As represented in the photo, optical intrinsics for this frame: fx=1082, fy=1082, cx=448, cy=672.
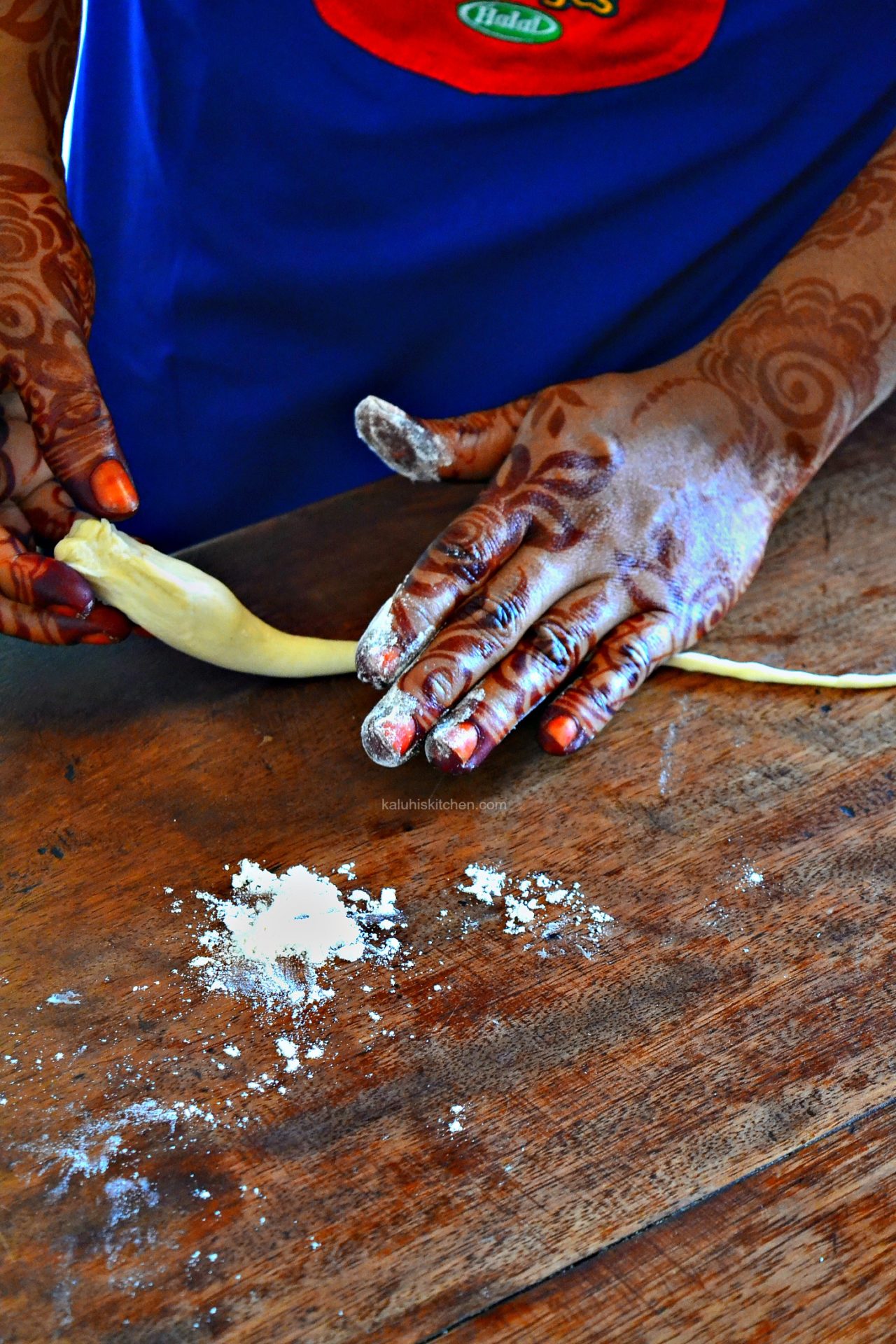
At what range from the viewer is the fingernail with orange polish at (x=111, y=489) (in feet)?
2.91

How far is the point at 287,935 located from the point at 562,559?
0.43m

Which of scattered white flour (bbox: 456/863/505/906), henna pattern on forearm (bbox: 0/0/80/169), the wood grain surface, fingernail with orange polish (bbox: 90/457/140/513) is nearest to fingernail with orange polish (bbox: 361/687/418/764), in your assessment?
scattered white flour (bbox: 456/863/505/906)

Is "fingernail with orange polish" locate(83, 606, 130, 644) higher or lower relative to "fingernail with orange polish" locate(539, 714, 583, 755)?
lower

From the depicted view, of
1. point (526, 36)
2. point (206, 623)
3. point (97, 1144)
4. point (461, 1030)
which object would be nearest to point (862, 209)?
point (526, 36)

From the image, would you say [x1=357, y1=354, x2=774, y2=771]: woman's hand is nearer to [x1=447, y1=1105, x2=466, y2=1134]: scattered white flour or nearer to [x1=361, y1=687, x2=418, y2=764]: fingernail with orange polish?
[x1=361, y1=687, x2=418, y2=764]: fingernail with orange polish

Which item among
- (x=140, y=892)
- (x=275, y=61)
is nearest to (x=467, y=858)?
(x=140, y=892)

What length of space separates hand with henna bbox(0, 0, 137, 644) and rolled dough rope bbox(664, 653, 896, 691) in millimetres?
537

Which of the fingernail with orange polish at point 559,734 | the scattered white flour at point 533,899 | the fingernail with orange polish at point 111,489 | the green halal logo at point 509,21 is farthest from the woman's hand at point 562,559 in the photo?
the green halal logo at point 509,21

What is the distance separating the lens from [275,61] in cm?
107

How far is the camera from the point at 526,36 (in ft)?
3.45

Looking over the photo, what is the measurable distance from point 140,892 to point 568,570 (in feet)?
1.56

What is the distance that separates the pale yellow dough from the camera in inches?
38.2

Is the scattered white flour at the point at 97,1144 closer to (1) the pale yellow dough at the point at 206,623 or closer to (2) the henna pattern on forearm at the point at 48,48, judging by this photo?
(1) the pale yellow dough at the point at 206,623

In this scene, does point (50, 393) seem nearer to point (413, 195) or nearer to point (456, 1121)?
point (413, 195)
